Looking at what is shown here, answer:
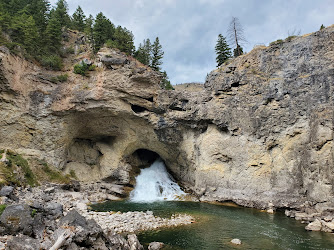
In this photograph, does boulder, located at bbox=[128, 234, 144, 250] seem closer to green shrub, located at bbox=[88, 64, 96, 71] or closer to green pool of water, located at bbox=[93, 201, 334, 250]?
green pool of water, located at bbox=[93, 201, 334, 250]

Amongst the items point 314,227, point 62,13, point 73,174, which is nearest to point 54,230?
point 314,227

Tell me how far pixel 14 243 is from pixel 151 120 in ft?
73.0

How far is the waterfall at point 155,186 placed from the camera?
27453 mm

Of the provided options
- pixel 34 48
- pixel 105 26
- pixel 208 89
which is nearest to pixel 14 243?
pixel 208 89

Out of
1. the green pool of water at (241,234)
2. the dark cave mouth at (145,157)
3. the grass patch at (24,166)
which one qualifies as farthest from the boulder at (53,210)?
the dark cave mouth at (145,157)

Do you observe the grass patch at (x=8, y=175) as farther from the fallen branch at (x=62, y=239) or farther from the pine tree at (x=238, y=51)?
the pine tree at (x=238, y=51)

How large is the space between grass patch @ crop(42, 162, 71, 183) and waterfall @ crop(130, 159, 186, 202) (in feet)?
26.8

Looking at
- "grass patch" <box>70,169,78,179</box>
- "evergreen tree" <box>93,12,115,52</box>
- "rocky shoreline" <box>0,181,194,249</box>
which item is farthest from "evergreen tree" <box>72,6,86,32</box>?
"rocky shoreline" <box>0,181,194,249</box>

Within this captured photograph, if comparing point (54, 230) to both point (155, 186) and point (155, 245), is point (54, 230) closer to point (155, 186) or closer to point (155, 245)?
point (155, 245)

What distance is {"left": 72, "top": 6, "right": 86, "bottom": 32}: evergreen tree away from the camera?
44.2 metres

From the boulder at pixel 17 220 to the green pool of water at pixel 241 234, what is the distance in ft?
19.3

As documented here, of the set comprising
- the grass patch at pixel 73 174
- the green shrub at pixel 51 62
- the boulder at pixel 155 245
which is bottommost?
the boulder at pixel 155 245

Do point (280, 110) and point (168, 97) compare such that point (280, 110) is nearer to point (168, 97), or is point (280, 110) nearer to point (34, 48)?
point (168, 97)

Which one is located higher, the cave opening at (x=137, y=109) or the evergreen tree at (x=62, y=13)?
the evergreen tree at (x=62, y=13)
